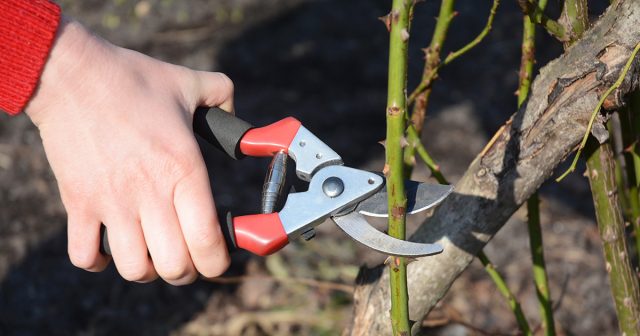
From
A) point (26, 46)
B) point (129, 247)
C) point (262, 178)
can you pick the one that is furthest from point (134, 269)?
point (262, 178)

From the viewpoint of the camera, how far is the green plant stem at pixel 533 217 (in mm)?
1571

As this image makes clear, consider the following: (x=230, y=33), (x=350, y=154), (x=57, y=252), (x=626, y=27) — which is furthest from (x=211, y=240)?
(x=230, y=33)

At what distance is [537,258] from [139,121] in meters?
0.92

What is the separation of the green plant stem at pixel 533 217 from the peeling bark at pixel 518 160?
13 centimetres

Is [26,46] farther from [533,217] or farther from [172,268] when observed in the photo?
[533,217]

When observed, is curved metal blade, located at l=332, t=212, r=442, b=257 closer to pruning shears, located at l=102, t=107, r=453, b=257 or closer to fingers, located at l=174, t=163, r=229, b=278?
pruning shears, located at l=102, t=107, r=453, b=257

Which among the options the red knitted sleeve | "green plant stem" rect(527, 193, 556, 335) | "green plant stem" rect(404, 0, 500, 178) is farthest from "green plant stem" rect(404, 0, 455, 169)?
the red knitted sleeve

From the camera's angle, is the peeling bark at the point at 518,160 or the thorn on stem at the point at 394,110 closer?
the thorn on stem at the point at 394,110

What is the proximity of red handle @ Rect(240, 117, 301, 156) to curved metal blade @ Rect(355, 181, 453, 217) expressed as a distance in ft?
0.65

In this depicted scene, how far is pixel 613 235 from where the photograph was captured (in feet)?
5.20

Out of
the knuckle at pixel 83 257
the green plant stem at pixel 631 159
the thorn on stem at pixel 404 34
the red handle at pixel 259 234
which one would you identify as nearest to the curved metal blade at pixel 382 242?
the red handle at pixel 259 234

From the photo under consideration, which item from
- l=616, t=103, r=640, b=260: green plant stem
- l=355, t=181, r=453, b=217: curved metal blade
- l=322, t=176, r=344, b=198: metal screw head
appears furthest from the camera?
l=616, t=103, r=640, b=260: green plant stem

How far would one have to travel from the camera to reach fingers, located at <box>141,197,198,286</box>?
4.40ft

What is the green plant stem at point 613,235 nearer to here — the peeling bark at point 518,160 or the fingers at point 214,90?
the peeling bark at point 518,160
